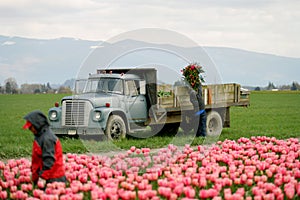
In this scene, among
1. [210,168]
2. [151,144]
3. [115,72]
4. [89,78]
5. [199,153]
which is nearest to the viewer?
[210,168]

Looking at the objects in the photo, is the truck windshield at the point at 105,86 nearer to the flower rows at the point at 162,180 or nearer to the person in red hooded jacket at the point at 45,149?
the flower rows at the point at 162,180

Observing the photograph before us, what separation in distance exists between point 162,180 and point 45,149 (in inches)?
Answer: 73.3

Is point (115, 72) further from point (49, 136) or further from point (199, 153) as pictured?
point (49, 136)

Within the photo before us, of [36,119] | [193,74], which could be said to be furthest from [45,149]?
[193,74]

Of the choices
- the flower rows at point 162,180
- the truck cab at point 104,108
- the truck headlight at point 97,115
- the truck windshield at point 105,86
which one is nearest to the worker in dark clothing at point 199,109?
the truck cab at point 104,108

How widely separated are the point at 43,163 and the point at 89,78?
947 centimetres

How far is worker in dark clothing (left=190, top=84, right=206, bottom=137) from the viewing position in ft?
59.0

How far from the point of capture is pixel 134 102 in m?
17.8

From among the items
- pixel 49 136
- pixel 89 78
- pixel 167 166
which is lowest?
pixel 167 166

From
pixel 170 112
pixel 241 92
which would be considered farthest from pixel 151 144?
pixel 241 92

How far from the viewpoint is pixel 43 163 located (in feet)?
26.9

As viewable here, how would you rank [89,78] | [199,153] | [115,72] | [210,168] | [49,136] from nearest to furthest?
[49,136]
[210,168]
[199,153]
[89,78]
[115,72]

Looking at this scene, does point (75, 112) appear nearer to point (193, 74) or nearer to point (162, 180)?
point (193, 74)

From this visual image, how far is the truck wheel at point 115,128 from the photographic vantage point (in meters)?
16.2
